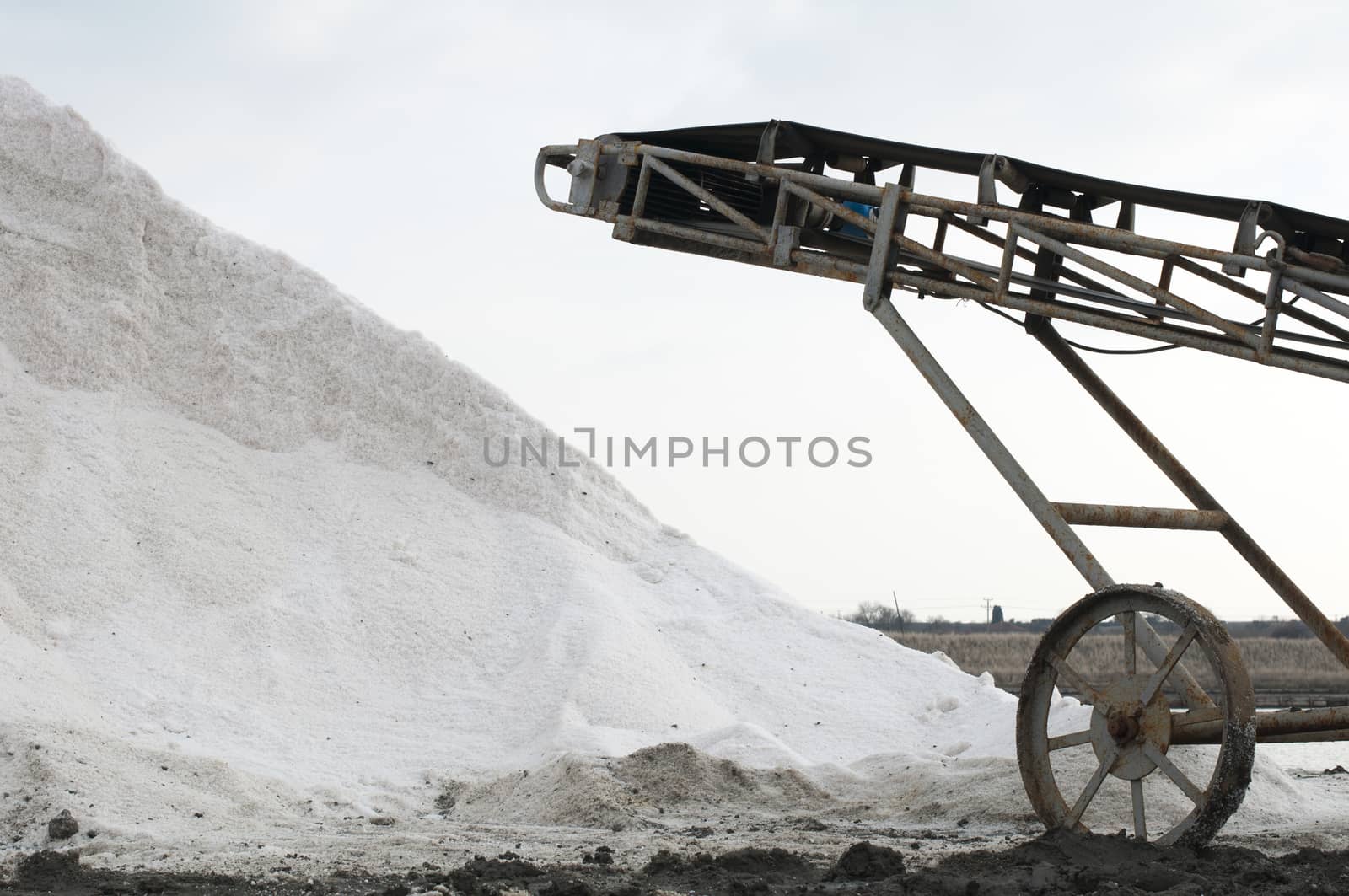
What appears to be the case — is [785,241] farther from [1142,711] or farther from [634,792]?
[634,792]

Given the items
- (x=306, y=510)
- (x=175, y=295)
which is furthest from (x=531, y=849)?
(x=175, y=295)

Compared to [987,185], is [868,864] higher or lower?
lower

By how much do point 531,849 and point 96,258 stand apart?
12.6 metres

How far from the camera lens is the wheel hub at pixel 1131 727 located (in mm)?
6746

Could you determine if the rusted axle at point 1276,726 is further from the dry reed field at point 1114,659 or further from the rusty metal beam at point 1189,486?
the dry reed field at point 1114,659

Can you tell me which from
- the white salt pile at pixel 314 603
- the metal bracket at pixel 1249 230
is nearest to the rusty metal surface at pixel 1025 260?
the metal bracket at pixel 1249 230

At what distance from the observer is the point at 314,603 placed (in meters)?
14.8

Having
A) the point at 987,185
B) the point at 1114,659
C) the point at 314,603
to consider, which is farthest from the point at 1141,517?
the point at 1114,659

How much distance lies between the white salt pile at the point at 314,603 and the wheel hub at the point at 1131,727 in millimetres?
3257

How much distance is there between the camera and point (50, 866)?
686 cm

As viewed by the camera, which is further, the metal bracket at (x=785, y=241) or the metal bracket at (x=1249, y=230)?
the metal bracket at (x=785, y=241)

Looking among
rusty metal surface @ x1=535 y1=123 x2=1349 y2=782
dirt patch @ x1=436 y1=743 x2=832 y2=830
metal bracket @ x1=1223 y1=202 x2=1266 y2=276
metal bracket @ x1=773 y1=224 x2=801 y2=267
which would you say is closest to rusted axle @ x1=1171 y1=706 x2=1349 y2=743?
rusty metal surface @ x1=535 y1=123 x2=1349 y2=782

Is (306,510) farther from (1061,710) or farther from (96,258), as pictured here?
(1061,710)

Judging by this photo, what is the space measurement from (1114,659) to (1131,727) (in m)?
24.5
